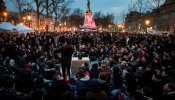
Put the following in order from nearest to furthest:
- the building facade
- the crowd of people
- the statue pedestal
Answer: the crowd of people, the statue pedestal, the building facade

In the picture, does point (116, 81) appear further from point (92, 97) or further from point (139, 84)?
point (92, 97)

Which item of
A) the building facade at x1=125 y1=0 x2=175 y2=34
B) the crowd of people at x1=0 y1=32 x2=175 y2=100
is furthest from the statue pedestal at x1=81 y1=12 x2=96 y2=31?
the crowd of people at x1=0 y1=32 x2=175 y2=100

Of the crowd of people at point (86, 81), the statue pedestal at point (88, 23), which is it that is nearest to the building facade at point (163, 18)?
the statue pedestal at point (88, 23)

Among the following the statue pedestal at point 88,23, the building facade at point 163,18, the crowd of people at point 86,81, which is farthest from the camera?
the building facade at point 163,18

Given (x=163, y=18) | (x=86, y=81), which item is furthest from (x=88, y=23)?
(x=86, y=81)

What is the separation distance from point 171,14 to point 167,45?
64052 mm

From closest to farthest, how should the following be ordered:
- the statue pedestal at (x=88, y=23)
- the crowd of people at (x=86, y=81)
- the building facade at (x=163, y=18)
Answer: the crowd of people at (x=86, y=81), the statue pedestal at (x=88, y=23), the building facade at (x=163, y=18)

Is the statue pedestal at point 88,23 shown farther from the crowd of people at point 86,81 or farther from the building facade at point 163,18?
the crowd of people at point 86,81

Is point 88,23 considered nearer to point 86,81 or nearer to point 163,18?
point 163,18

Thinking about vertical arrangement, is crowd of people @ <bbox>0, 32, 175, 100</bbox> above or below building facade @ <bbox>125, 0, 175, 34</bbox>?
below

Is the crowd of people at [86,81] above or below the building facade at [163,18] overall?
below

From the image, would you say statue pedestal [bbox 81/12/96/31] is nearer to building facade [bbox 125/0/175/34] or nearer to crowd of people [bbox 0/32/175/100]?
building facade [bbox 125/0/175/34]

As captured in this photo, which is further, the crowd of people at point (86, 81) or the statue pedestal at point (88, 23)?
the statue pedestal at point (88, 23)

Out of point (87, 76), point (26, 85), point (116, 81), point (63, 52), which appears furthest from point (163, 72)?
point (26, 85)
